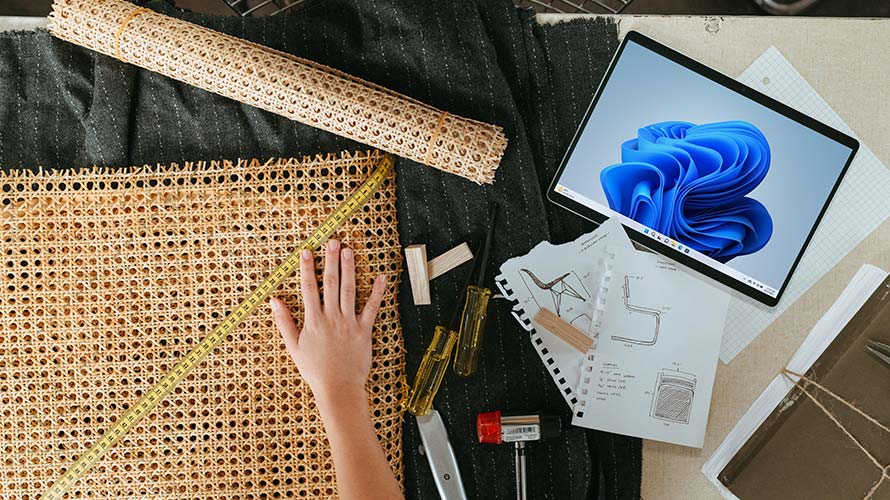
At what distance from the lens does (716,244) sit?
107cm

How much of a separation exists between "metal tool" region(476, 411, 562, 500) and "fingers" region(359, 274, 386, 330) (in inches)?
9.5

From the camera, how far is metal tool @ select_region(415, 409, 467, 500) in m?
1.03

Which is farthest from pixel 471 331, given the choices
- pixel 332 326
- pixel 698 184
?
pixel 698 184

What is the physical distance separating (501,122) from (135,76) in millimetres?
606

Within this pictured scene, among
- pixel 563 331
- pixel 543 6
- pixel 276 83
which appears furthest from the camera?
pixel 543 6

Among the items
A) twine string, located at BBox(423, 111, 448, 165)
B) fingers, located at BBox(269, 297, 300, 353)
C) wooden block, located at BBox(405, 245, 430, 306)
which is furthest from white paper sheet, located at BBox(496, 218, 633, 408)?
fingers, located at BBox(269, 297, 300, 353)

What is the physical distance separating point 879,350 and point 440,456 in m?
0.76

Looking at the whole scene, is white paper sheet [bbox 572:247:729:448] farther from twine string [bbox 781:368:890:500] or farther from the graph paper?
twine string [bbox 781:368:890:500]

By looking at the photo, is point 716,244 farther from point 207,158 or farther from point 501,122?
point 207,158

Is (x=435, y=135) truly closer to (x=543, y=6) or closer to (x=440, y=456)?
(x=543, y=6)

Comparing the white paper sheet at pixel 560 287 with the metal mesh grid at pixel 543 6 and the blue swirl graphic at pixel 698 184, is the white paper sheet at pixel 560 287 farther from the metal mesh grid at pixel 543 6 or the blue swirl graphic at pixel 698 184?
the metal mesh grid at pixel 543 6

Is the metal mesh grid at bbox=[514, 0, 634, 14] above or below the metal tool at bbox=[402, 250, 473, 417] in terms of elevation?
above

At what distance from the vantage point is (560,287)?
1080mm

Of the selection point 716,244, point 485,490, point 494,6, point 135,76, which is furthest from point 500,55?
point 485,490
